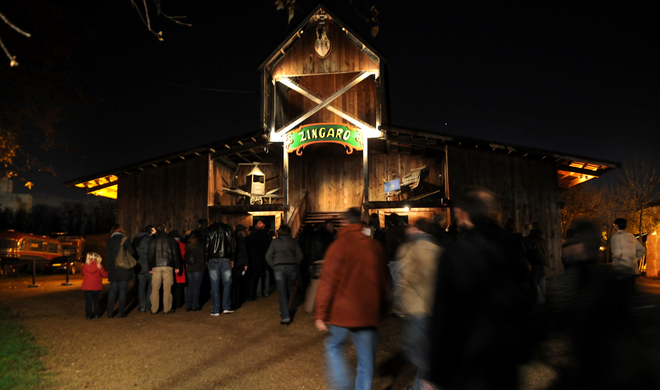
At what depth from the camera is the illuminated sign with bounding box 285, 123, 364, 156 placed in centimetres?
1427

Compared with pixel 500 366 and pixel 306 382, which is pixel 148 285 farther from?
pixel 500 366

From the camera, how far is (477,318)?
7.13 ft

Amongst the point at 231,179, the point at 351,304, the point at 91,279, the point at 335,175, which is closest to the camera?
the point at 351,304

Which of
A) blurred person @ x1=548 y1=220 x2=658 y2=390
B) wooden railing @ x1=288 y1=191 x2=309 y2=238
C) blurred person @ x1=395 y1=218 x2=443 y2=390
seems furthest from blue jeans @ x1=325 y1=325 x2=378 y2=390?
wooden railing @ x1=288 y1=191 x2=309 y2=238

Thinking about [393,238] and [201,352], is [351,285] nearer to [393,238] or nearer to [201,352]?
[201,352]

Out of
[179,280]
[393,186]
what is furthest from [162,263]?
[393,186]

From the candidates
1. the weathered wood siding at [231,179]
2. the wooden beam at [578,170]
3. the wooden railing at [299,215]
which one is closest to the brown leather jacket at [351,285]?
the wooden railing at [299,215]

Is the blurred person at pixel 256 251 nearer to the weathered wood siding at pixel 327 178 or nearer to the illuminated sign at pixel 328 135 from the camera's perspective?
the illuminated sign at pixel 328 135

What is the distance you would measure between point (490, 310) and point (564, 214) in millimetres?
35308

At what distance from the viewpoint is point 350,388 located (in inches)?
139

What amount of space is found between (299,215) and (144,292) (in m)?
8.75

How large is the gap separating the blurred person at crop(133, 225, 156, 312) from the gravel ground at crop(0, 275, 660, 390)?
35cm

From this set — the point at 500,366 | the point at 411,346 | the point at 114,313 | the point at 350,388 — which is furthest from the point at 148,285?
the point at 500,366

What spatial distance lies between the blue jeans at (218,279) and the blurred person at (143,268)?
1.43 m
